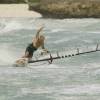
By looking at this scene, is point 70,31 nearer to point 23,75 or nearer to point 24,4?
point 24,4

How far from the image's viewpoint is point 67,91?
51.6ft

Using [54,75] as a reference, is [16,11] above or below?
below

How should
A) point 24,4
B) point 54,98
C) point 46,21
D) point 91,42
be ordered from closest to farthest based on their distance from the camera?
point 54,98 < point 91,42 < point 46,21 < point 24,4

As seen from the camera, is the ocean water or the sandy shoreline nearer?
the ocean water

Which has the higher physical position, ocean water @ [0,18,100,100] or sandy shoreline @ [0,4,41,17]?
ocean water @ [0,18,100,100]

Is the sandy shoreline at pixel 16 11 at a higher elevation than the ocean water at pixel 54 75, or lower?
lower

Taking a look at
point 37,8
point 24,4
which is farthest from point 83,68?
point 24,4

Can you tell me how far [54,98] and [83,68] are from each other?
16.8ft

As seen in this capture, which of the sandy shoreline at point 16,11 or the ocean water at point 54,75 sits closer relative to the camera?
the ocean water at point 54,75

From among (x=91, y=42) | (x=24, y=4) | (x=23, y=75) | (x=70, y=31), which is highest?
(x=23, y=75)

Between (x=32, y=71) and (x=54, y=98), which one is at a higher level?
(x=54, y=98)

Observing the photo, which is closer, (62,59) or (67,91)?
(67,91)

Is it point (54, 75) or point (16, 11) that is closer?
point (54, 75)

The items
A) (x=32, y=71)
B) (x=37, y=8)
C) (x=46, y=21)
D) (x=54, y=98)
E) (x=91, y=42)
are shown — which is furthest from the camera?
(x=37, y=8)
